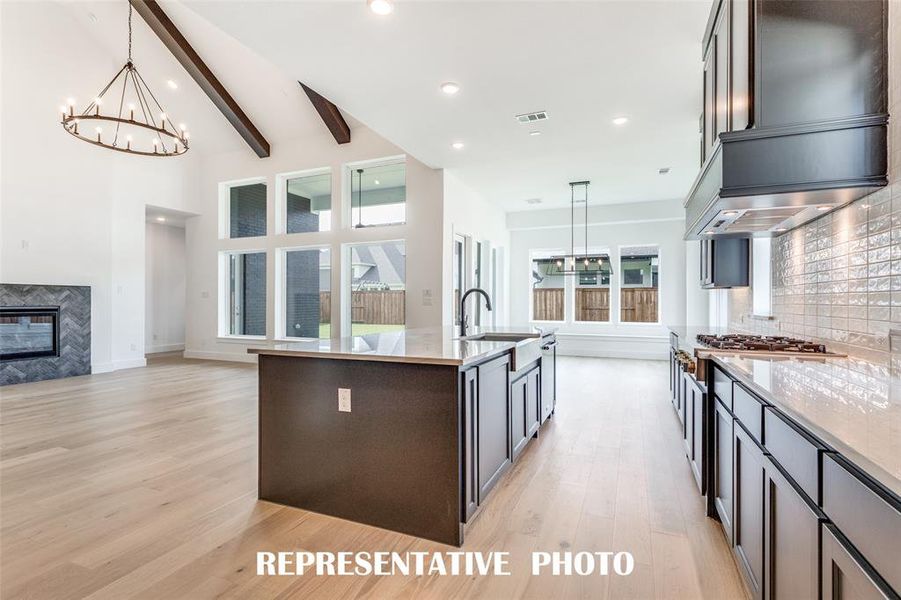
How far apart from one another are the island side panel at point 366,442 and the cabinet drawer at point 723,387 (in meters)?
1.19

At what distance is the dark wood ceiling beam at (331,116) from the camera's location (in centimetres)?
625

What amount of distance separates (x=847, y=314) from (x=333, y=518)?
282cm

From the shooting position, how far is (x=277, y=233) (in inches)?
305

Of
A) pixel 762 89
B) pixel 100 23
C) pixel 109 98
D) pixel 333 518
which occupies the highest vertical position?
pixel 100 23

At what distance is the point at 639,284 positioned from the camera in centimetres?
847

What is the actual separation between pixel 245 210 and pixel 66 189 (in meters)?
2.54

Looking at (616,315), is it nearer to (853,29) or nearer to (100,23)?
(853,29)

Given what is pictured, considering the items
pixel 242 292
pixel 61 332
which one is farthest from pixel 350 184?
pixel 61 332

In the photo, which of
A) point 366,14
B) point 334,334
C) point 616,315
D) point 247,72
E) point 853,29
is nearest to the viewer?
point 853,29

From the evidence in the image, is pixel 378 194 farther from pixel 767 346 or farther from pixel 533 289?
pixel 767 346

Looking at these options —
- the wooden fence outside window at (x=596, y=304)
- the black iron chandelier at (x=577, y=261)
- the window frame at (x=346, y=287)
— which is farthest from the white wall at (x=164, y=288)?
the black iron chandelier at (x=577, y=261)

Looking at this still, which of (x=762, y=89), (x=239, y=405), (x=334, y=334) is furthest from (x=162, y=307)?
(x=762, y=89)

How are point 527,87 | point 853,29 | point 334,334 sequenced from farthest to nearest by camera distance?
1. point 334,334
2. point 527,87
3. point 853,29

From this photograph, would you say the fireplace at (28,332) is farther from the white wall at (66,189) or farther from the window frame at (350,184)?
the window frame at (350,184)
